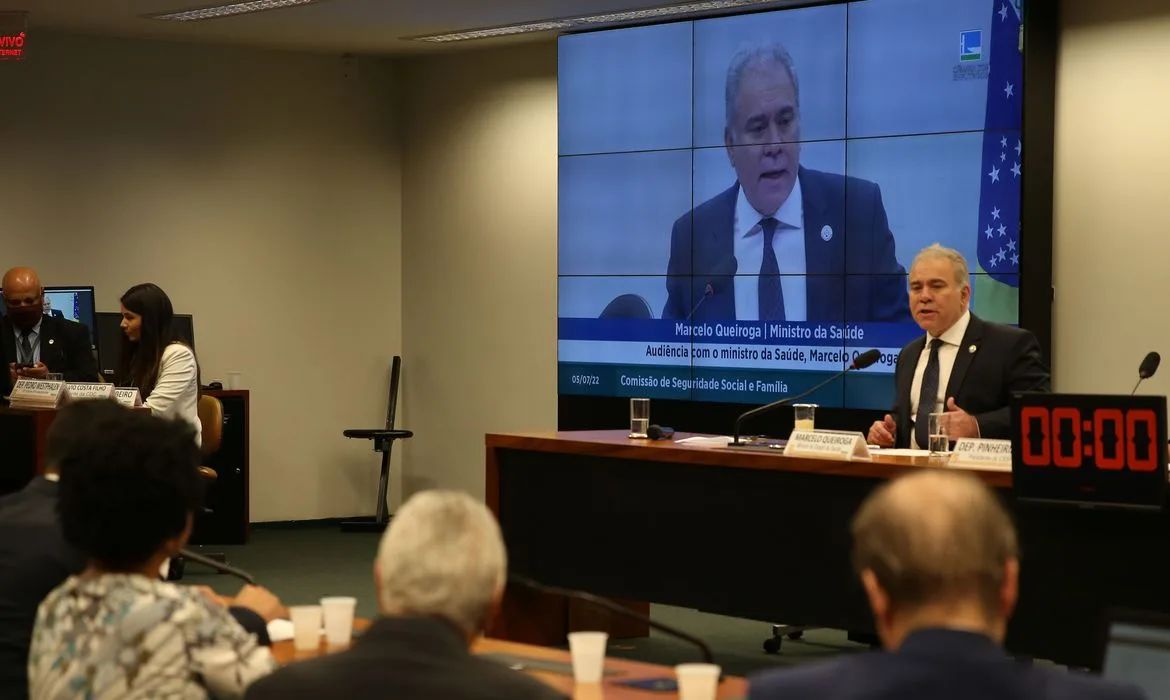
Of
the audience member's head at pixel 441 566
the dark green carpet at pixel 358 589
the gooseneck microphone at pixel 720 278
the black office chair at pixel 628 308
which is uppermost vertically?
the gooseneck microphone at pixel 720 278

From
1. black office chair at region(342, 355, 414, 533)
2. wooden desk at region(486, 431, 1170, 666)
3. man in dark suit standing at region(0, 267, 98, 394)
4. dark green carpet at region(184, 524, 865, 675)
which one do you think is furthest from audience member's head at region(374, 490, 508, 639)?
black office chair at region(342, 355, 414, 533)

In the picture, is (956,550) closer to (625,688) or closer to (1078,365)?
(625,688)

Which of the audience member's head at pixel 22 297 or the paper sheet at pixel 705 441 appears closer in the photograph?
the paper sheet at pixel 705 441

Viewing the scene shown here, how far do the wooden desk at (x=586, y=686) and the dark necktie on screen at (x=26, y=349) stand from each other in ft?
17.3

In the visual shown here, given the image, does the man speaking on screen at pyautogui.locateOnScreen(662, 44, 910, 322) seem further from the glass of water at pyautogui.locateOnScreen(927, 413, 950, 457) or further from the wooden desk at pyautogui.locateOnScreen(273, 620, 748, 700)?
the wooden desk at pyautogui.locateOnScreen(273, 620, 748, 700)

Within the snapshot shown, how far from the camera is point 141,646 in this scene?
7.48ft

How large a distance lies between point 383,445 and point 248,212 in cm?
172

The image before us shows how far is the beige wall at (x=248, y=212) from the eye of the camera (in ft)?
30.5

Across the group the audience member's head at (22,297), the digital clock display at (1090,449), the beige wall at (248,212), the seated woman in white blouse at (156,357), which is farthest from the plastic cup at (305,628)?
the beige wall at (248,212)

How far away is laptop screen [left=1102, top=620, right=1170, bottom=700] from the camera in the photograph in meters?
2.34

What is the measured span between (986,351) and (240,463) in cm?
555

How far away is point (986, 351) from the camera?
5145 mm

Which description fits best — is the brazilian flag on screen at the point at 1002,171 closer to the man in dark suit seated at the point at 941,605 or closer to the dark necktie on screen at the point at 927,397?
the dark necktie on screen at the point at 927,397

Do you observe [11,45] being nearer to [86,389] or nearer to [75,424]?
[86,389]
